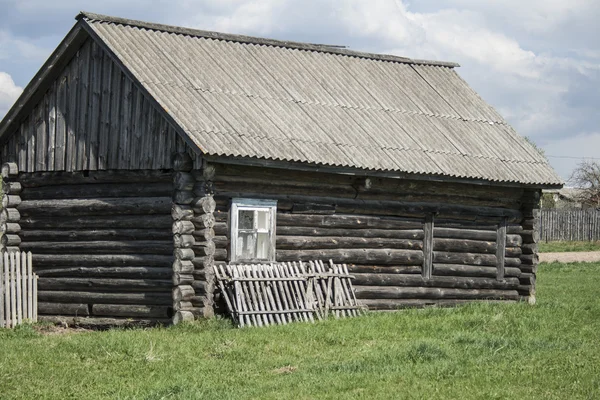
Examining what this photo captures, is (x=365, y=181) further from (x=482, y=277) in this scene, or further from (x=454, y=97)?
(x=454, y=97)

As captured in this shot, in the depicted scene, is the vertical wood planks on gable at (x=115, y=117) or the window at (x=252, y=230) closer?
the window at (x=252, y=230)

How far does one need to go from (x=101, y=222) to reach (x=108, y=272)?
3.13 ft

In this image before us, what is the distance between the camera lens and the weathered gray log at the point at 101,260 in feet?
59.5

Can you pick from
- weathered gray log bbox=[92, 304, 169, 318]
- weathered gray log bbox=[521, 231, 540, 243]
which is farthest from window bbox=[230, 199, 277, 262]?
weathered gray log bbox=[521, 231, 540, 243]

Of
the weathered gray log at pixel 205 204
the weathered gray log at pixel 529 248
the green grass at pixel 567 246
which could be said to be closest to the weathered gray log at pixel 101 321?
the weathered gray log at pixel 205 204

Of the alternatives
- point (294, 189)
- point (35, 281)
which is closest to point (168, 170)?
point (294, 189)

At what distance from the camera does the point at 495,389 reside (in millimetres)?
11250

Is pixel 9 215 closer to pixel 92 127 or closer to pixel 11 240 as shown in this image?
pixel 11 240

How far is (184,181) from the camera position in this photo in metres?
17.5

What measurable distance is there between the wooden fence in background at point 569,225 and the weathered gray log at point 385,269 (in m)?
27.4

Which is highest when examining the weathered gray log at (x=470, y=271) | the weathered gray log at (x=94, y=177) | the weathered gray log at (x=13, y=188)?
the weathered gray log at (x=94, y=177)

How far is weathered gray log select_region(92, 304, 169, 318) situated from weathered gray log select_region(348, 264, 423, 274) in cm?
382

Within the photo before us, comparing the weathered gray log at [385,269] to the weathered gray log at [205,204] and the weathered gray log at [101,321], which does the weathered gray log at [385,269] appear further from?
the weathered gray log at [101,321]

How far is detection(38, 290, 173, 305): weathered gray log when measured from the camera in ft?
59.6
